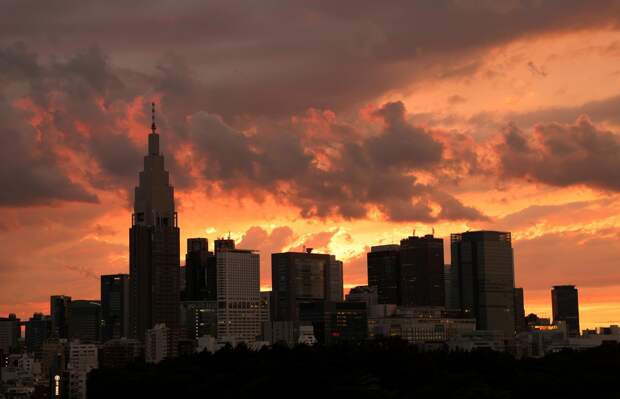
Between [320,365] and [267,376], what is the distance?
10042 millimetres

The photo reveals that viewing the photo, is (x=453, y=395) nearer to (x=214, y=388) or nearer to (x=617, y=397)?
(x=617, y=397)

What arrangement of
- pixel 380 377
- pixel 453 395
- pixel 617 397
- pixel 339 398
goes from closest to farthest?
pixel 617 397
pixel 453 395
pixel 339 398
pixel 380 377

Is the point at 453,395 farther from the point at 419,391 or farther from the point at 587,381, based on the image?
the point at 587,381

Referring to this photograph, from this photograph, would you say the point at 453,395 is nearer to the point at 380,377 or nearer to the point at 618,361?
the point at 380,377

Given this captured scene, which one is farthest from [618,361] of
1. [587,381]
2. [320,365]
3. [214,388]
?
[214,388]

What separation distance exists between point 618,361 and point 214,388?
6944 cm

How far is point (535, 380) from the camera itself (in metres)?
179

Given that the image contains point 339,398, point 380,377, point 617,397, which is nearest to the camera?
point 617,397

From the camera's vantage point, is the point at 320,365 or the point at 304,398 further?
the point at 320,365

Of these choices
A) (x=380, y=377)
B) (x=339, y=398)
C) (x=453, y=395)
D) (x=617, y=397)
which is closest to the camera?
(x=617, y=397)

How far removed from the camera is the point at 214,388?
198 meters

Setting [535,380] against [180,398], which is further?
[180,398]

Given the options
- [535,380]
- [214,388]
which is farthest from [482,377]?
[214,388]

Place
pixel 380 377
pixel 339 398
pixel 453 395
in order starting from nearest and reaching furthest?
1. pixel 453 395
2. pixel 339 398
3. pixel 380 377
